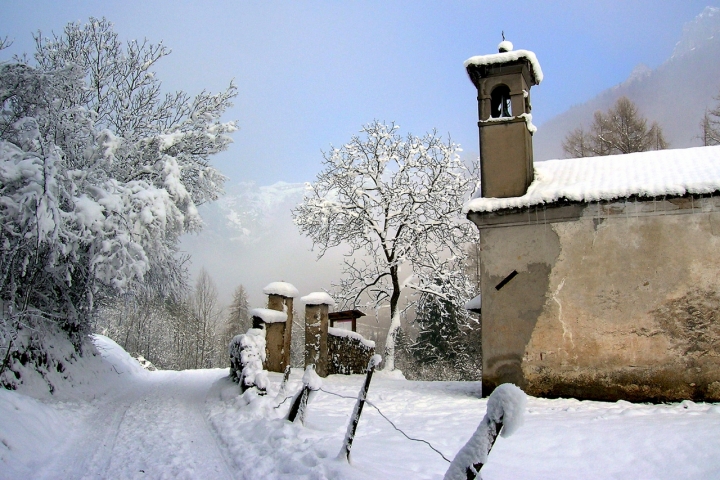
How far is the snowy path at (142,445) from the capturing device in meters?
5.32

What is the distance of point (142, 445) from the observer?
6.50m

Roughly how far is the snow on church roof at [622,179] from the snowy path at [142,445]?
24.5ft

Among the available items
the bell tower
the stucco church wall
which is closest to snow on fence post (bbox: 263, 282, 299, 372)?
the stucco church wall

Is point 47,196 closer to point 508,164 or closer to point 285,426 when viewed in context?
point 285,426

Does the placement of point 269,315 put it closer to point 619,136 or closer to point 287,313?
point 287,313

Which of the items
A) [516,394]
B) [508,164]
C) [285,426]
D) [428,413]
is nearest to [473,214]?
[508,164]

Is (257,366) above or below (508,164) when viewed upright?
below

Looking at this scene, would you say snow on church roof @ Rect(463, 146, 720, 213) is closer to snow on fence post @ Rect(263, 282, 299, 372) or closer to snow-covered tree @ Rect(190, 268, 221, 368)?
snow on fence post @ Rect(263, 282, 299, 372)

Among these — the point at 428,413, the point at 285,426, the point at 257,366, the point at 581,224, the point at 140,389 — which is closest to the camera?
the point at 285,426

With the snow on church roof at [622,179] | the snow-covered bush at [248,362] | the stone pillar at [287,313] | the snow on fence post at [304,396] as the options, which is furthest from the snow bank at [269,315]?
the snow on fence post at [304,396]

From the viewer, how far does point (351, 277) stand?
2147cm

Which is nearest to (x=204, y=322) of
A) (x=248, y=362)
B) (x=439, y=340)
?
(x=439, y=340)

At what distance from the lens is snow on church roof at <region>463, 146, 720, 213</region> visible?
414 inches

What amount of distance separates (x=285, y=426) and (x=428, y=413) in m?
3.55
